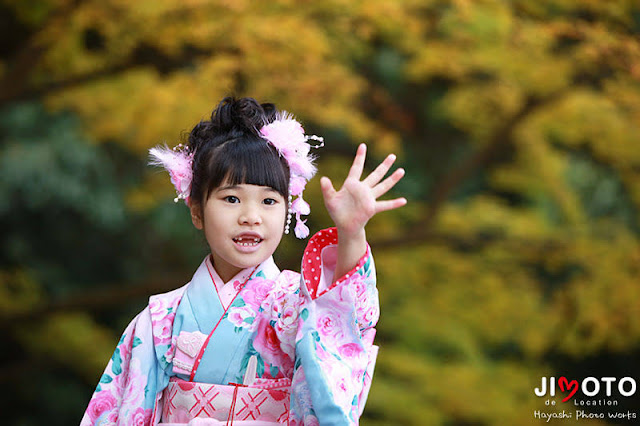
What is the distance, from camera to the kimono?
5.27 feet

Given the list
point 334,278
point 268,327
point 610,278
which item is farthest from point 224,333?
point 610,278

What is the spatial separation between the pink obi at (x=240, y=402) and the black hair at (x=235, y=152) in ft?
1.44

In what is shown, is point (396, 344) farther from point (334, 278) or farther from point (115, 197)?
point (334, 278)

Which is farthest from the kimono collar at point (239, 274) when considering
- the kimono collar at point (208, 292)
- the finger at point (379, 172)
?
the finger at point (379, 172)

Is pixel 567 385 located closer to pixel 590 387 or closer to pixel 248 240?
pixel 590 387

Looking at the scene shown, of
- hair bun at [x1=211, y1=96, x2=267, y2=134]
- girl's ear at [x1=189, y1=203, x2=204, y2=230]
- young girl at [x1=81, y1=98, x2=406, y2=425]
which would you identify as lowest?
young girl at [x1=81, y1=98, x2=406, y2=425]

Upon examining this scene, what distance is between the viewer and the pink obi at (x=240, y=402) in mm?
1721

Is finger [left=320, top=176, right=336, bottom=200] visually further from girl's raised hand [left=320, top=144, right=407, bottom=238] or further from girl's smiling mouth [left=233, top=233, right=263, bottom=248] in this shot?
girl's smiling mouth [left=233, top=233, right=263, bottom=248]

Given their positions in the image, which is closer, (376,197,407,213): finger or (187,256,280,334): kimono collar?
(376,197,407,213): finger

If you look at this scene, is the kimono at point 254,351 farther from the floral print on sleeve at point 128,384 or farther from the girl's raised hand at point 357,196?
the girl's raised hand at point 357,196

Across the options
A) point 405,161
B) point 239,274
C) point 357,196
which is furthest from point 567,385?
point 357,196

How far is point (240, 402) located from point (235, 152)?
1.88 ft

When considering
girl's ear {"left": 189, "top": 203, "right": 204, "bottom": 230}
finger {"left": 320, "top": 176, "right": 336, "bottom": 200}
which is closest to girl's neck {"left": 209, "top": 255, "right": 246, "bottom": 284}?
girl's ear {"left": 189, "top": 203, "right": 204, "bottom": 230}

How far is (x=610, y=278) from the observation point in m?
4.72
